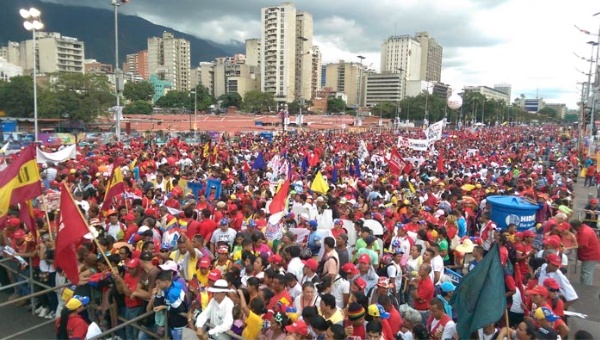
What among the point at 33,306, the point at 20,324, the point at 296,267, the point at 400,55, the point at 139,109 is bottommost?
the point at 20,324

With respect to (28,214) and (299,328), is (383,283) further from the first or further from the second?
(28,214)

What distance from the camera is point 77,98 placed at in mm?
42844

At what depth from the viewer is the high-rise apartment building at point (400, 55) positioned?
6447 inches

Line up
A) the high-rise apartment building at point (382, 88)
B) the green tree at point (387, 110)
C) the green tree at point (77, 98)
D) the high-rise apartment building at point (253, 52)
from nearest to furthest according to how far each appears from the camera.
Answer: the green tree at point (77, 98) → the green tree at point (387, 110) → the high-rise apartment building at point (382, 88) → the high-rise apartment building at point (253, 52)

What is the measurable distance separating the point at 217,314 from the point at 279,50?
427 ft

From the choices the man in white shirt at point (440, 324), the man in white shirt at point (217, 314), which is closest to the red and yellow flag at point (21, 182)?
the man in white shirt at point (217, 314)

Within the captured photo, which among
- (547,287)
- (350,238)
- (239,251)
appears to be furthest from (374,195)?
(547,287)

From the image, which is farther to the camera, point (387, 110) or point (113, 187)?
point (387, 110)

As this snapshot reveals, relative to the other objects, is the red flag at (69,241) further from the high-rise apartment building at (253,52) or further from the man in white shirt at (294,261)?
the high-rise apartment building at (253,52)

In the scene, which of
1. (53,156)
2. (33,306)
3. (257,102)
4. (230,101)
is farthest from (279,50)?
(33,306)

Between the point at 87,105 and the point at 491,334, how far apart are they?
45802mm

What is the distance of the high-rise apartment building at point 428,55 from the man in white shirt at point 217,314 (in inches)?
7356

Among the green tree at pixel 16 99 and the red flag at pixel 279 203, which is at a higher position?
the green tree at pixel 16 99

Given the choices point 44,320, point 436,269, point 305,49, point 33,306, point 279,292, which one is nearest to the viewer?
point 279,292
